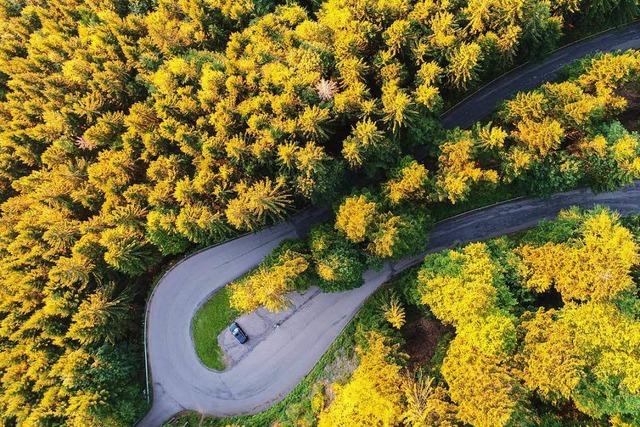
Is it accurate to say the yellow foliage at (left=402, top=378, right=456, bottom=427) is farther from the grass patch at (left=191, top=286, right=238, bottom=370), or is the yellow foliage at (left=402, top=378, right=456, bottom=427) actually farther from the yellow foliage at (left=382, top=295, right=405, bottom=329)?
the grass patch at (left=191, top=286, right=238, bottom=370)

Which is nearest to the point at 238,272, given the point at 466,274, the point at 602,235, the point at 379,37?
the point at 466,274

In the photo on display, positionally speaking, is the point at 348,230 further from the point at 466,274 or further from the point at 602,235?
the point at 602,235

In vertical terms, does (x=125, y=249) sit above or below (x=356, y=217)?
above

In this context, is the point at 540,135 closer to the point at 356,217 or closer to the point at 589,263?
the point at 589,263

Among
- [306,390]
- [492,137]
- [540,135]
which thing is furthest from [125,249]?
[540,135]

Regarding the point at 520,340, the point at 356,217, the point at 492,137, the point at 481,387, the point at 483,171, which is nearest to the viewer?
the point at 481,387
